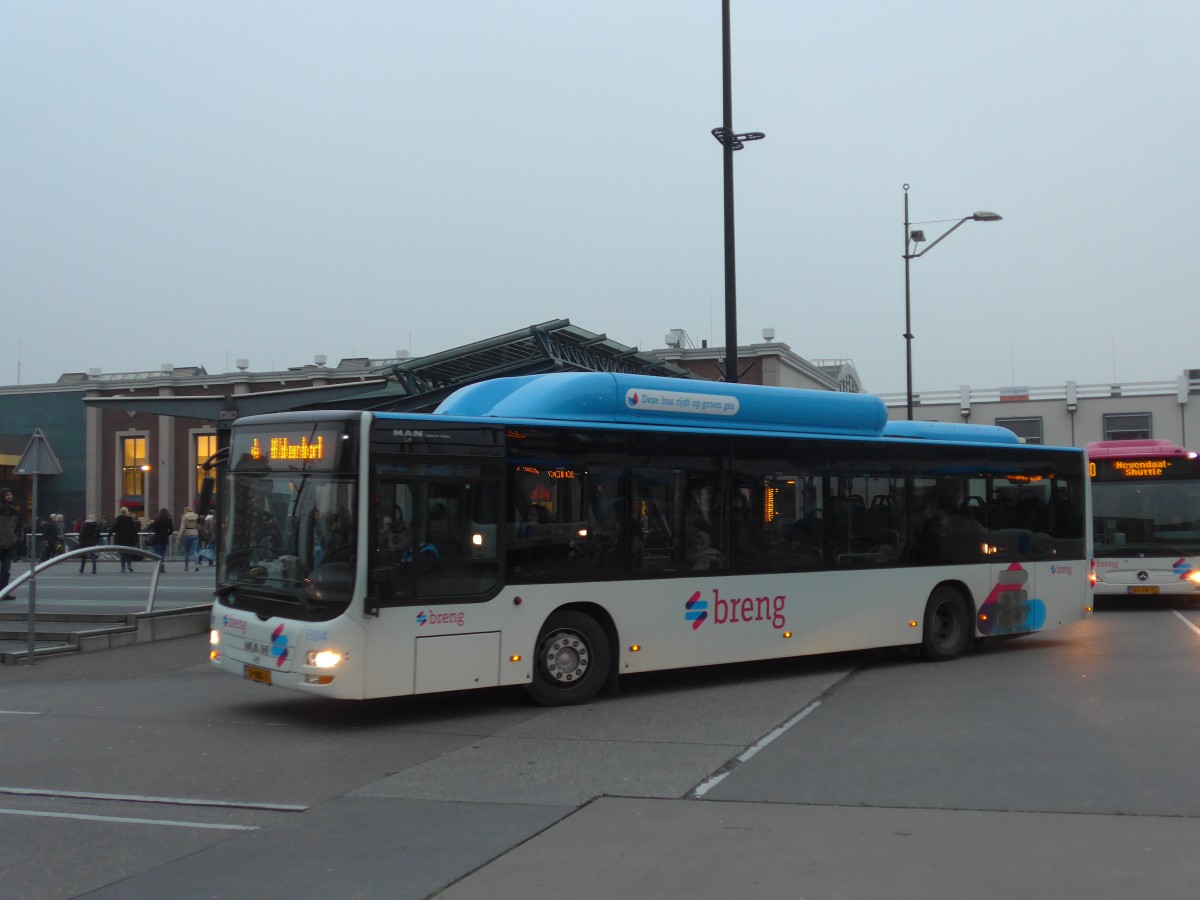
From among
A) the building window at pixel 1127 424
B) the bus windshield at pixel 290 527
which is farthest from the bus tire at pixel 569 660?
the building window at pixel 1127 424

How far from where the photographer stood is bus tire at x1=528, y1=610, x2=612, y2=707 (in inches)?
416

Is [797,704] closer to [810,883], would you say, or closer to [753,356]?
[810,883]

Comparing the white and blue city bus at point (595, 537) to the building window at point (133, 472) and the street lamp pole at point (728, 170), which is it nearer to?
the street lamp pole at point (728, 170)

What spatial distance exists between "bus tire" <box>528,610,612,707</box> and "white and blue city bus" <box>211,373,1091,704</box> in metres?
0.02

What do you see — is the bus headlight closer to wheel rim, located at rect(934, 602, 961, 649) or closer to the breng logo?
the breng logo

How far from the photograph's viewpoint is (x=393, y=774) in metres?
8.08

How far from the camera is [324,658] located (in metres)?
9.37

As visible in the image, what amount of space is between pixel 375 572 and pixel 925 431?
7691 millimetres

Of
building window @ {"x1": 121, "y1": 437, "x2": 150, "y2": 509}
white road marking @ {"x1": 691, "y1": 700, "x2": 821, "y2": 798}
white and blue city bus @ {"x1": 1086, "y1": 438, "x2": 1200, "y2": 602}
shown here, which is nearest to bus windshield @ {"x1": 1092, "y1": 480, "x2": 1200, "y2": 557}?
white and blue city bus @ {"x1": 1086, "y1": 438, "x2": 1200, "y2": 602}

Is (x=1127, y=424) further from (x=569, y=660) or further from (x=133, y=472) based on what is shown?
(x=133, y=472)

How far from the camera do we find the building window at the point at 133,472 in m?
50.8

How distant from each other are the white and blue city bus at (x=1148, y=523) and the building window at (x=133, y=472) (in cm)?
4116

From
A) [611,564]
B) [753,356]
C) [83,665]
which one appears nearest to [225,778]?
[611,564]

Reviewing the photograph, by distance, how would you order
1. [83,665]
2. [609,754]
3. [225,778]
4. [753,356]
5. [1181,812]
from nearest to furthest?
[1181,812] → [225,778] → [609,754] → [83,665] → [753,356]
